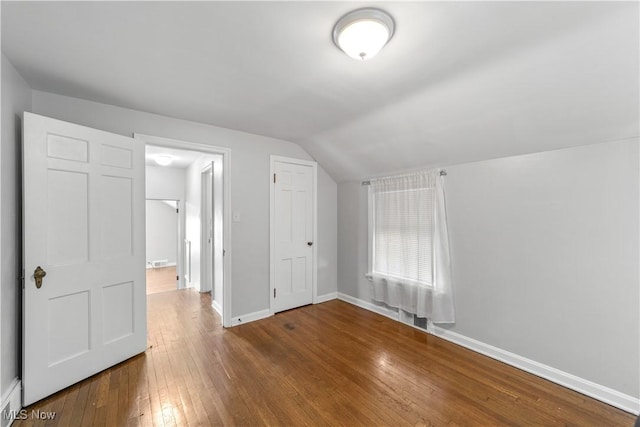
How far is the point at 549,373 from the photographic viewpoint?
2119 mm

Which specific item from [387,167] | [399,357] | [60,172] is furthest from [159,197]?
[399,357]

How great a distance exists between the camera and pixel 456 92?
204 cm

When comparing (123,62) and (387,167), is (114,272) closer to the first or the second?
(123,62)

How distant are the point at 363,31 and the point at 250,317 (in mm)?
3137

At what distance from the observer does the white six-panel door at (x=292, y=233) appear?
3.53 meters

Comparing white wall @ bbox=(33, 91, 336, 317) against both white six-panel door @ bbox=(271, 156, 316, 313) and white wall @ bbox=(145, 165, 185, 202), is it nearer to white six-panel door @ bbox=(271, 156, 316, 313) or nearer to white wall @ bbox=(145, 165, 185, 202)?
white six-panel door @ bbox=(271, 156, 316, 313)

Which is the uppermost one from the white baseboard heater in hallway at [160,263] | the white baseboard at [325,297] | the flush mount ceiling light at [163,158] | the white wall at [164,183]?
the flush mount ceiling light at [163,158]

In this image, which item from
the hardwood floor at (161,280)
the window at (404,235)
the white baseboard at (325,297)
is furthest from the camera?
the hardwood floor at (161,280)

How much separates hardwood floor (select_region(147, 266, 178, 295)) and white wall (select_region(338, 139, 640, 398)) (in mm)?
4810

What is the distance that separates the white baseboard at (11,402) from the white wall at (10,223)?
34mm

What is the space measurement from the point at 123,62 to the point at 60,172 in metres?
0.99

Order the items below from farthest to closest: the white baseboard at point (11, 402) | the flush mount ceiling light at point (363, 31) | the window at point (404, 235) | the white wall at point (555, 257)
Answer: the window at point (404, 235) → the white wall at point (555, 257) → the white baseboard at point (11, 402) → the flush mount ceiling light at point (363, 31)

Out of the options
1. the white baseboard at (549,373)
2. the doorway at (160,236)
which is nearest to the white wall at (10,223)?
the white baseboard at (549,373)

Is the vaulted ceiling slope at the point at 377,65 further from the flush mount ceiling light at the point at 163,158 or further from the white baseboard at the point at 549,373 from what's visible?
the flush mount ceiling light at the point at 163,158
